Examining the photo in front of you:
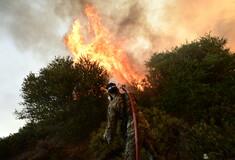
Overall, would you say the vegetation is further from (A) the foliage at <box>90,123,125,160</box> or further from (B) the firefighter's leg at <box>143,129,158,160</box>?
(B) the firefighter's leg at <box>143,129,158,160</box>

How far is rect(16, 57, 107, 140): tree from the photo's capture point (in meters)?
14.1

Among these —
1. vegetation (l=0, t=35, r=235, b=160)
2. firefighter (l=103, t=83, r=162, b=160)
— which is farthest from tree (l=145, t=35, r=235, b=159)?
firefighter (l=103, t=83, r=162, b=160)

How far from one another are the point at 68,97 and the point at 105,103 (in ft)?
11.8

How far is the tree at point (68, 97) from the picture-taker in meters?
14.1

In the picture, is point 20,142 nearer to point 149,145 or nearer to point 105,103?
point 105,103

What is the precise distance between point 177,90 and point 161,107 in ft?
6.64

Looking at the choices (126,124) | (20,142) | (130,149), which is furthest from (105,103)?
(130,149)

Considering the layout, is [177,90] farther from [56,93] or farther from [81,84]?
[56,93]

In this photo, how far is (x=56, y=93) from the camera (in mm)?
14883

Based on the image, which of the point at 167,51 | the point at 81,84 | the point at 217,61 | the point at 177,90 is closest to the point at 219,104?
the point at 177,90

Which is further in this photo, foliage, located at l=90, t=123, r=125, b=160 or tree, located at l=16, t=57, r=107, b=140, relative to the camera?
tree, located at l=16, t=57, r=107, b=140

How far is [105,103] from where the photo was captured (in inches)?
612

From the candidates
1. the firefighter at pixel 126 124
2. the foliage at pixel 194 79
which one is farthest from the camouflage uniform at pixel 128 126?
the foliage at pixel 194 79

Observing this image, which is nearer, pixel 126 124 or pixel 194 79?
pixel 126 124
